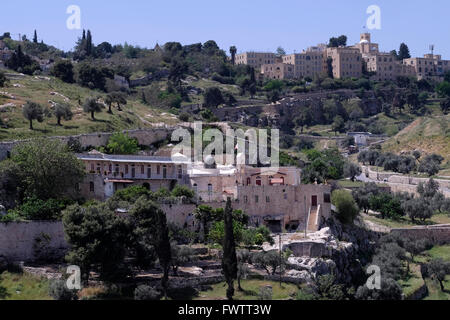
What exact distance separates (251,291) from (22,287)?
11.6 metres

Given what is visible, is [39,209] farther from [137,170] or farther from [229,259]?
[137,170]

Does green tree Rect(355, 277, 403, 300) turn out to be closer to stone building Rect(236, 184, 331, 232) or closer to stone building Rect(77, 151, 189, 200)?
stone building Rect(236, 184, 331, 232)

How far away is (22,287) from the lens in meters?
39.9

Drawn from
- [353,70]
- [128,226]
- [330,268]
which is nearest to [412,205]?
[330,268]

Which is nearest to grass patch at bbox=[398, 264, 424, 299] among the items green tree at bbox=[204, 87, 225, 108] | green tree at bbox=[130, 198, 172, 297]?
green tree at bbox=[130, 198, 172, 297]

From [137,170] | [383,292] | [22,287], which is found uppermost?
[137,170]

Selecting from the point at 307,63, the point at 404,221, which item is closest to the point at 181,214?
the point at 404,221

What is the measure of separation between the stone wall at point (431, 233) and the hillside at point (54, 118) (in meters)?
27.5

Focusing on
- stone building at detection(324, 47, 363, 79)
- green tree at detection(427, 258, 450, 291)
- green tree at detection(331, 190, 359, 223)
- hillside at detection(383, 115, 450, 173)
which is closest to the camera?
green tree at detection(427, 258, 450, 291)

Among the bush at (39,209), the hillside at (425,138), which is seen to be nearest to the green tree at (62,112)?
the bush at (39,209)

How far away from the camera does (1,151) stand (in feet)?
179

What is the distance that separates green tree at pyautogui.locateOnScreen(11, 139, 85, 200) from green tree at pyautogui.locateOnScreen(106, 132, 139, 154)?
1305 centimetres

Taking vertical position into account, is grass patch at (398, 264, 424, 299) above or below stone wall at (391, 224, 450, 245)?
below

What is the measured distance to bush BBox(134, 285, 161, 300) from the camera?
39188mm
